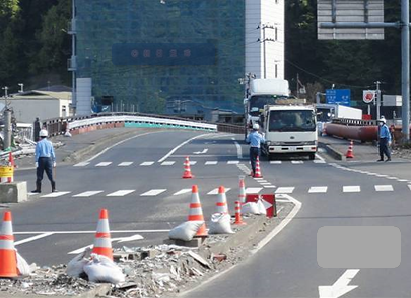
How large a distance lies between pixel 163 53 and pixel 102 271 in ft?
297

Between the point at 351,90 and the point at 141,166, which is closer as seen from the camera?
the point at 141,166

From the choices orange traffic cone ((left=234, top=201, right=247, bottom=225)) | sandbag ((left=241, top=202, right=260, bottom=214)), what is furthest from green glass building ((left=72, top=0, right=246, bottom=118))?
orange traffic cone ((left=234, top=201, right=247, bottom=225))

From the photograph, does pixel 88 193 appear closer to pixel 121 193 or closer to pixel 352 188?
pixel 121 193

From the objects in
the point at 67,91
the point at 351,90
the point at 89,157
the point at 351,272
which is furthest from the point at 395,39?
the point at 351,272

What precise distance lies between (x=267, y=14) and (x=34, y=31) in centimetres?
3139

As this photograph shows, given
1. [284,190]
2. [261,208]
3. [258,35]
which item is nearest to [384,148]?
[284,190]

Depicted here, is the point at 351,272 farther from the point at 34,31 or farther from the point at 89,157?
the point at 34,31

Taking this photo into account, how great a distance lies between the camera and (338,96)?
98.8 meters

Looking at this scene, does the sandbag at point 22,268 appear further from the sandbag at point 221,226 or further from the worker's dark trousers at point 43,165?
the worker's dark trousers at point 43,165

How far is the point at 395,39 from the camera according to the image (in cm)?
10288

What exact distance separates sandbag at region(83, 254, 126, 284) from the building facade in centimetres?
8771

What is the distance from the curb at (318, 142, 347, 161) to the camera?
42900 mm
